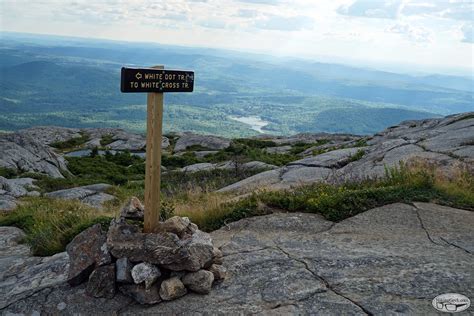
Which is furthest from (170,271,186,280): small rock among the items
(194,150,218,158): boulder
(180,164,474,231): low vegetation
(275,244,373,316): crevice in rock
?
(194,150,218,158): boulder

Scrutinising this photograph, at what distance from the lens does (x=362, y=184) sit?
12344 mm

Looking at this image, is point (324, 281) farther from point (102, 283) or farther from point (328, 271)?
point (102, 283)

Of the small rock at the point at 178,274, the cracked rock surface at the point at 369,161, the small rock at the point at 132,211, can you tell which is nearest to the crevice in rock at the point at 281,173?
the cracked rock surface at the point at 369,161

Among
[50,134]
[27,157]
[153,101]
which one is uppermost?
[153,101]

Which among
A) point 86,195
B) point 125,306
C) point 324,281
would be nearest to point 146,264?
point 125,306

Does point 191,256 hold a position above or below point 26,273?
above

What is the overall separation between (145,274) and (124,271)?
1.33 feet

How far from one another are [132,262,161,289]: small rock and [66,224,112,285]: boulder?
0.74m

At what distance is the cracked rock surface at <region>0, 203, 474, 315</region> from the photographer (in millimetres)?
6520

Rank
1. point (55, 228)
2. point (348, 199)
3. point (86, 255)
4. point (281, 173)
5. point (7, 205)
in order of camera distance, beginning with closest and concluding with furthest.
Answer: point (86, 255) < point (348, 199) < point (55, 228) < point (7, 205) < point (281, 173)

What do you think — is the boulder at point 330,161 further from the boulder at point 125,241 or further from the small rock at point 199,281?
the small rock at point 199,281

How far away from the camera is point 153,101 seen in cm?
752

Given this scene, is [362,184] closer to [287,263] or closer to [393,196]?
[393,196]

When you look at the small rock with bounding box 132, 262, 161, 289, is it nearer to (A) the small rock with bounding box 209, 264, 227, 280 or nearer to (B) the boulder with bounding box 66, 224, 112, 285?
(B) the boulder with bounding box 66, 224, 112, 285
